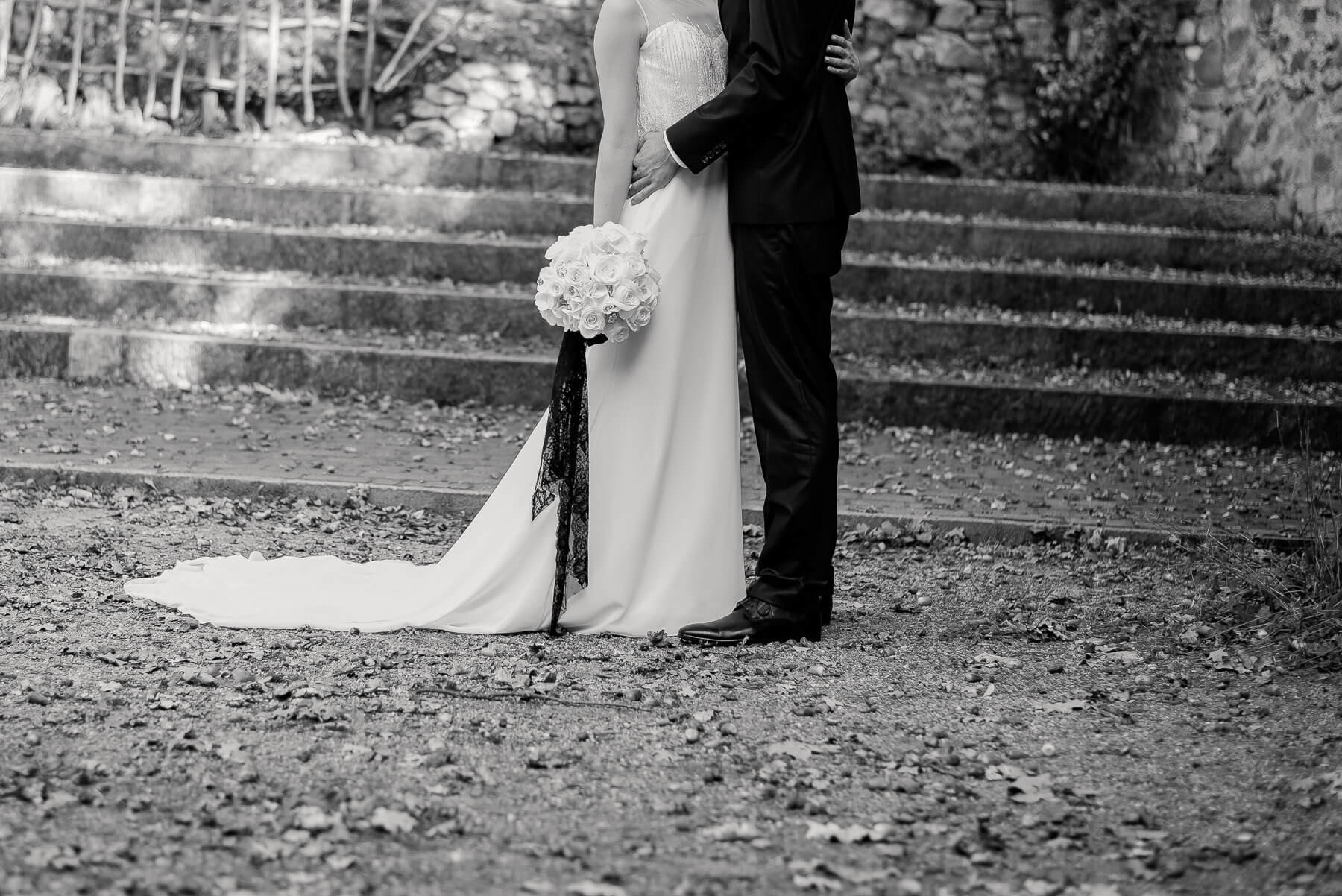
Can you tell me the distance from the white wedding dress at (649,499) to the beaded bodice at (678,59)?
0.20 metres

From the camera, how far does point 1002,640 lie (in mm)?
4207

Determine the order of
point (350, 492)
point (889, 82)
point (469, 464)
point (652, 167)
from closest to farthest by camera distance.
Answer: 1. point (652, 167)
2. point (350, 492)
3. point (469, 464)
4. point (889, 82)

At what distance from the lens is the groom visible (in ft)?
12.5

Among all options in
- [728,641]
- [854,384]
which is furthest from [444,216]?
[728,641]

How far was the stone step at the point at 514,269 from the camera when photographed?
320 inches

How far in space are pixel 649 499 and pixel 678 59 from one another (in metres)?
1.16

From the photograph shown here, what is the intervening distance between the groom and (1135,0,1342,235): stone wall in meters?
5.90

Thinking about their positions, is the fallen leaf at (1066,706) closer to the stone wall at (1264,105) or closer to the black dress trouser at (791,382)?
the black dress trouser at (791,382)

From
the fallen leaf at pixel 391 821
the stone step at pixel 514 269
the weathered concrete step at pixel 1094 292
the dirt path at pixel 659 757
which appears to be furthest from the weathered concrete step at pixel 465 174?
the fallen leaf at pixel 391 821

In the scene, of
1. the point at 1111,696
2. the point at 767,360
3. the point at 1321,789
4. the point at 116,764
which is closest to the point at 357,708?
the point at 116,764

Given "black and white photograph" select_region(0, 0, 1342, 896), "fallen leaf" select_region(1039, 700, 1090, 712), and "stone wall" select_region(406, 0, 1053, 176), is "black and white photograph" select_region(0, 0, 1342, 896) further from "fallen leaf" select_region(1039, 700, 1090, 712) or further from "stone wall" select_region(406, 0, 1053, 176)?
"stone wall" select_region(406, 0, 1053, 176)

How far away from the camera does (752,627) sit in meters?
4.03

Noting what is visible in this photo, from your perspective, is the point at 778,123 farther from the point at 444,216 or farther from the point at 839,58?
the point at 444,216

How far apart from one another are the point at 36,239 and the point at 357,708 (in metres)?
5.99
